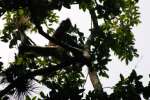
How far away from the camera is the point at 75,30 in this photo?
1012 centimetres

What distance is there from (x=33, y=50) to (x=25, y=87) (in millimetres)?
694

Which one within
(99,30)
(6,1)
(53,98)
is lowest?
(53,98)

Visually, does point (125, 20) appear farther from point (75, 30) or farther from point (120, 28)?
point (75, 30)

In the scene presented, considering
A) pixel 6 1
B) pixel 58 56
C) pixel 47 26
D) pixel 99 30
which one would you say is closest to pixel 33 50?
pixel 58 56

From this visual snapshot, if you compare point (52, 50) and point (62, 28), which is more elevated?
point (62, 28)

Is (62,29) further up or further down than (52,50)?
further up

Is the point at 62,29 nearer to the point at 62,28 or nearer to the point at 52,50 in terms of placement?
the point at 62,28

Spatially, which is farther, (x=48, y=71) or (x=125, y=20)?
(x=125, y=20)

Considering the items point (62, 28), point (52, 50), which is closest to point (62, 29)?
point (62, 28)

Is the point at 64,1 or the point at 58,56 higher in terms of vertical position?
the point at 64,1

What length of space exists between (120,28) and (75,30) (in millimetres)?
1454

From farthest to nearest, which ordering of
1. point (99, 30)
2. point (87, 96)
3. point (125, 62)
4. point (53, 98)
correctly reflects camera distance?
point (125, 62)
point (99, 30)
point (87, 96)
point (53, 98)

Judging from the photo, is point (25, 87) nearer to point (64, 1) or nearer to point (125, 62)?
point (64, 1)

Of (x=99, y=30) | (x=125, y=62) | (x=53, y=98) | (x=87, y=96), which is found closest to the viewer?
(x=53, y=98)
